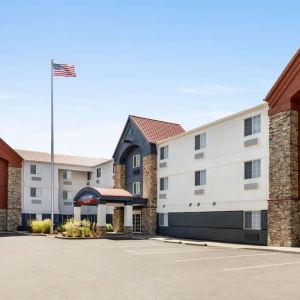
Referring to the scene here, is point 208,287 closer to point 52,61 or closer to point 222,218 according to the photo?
point 222,218

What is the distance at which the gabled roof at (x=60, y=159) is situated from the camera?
180ft

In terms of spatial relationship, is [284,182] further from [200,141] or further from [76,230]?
[76,230]

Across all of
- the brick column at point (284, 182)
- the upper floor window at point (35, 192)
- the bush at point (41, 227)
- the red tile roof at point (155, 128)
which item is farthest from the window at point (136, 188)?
the upper floor window at point (35, 192)

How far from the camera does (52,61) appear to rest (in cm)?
3825

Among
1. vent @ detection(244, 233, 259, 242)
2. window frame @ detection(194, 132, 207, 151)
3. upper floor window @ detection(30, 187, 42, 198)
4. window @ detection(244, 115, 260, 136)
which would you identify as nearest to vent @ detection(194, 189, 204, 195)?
window frame @ detection(194, 132, 207, 151)

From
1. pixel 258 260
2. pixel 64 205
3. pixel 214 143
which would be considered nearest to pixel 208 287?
pixel 258 260

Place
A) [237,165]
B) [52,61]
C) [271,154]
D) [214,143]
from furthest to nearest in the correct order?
[52,61] < [214,143] < [237,165] < [271,154]

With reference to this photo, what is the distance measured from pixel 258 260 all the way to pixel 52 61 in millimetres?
26936

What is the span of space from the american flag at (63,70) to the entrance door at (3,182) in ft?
50.9

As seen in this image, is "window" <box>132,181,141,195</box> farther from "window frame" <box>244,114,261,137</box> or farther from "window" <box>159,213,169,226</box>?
"window frame" <box>244,114,261,137</box>

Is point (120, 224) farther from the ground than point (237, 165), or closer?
closer

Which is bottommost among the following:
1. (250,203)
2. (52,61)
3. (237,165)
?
(250,203)

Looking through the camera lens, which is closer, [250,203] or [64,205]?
[250,203]

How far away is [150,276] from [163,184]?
24.0 m
